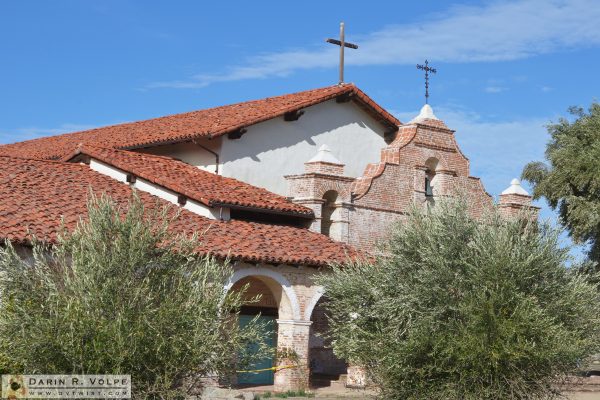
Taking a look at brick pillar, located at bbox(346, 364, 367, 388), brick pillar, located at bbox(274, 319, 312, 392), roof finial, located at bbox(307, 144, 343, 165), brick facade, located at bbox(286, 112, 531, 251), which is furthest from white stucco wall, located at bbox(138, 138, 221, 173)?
brick pillar, located at bbox(346, 364, 367, 388)

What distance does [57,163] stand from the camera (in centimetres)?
2595

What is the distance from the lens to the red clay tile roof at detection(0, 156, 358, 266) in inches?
826

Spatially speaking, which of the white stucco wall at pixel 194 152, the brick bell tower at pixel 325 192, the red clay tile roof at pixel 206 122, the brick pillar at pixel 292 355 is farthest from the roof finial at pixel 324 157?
the brick pillar at pixel 292 355

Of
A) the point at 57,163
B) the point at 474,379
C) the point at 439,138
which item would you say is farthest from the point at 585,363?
the point at 57,163

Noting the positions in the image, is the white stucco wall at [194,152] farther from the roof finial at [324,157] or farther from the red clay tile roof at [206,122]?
the roof finial at [324,157]

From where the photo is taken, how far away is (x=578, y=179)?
31.9 meters

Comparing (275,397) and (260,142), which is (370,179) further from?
(275,397)

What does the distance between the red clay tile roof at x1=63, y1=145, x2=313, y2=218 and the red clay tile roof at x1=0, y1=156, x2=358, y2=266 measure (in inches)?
18.0

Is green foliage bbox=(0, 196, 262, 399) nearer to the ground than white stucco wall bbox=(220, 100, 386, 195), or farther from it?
nearer to the ground

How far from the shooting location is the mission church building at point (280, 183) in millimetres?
23594

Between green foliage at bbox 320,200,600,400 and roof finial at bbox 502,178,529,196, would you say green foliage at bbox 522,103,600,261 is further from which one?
green foliage at bbox 320,200,600,400

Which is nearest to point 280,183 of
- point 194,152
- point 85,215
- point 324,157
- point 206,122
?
point 324,157

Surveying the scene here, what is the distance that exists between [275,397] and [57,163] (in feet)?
27.9

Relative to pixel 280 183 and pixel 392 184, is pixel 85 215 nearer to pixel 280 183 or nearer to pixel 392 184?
pixel 280 183
